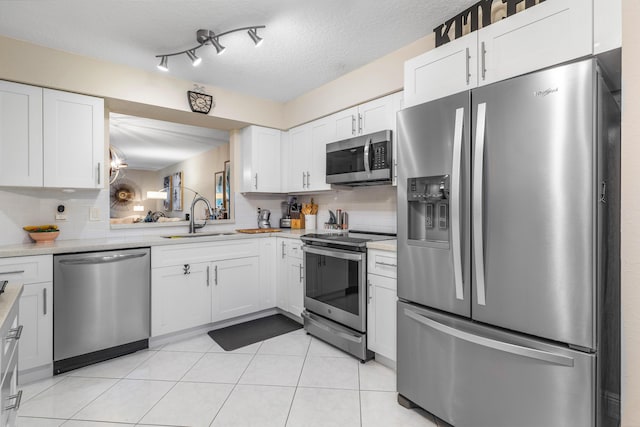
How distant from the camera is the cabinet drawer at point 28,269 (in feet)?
6.78

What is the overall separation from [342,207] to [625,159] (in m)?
2.77

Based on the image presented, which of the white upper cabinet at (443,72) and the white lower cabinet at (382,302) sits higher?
the white upper cabinet at (443,72)

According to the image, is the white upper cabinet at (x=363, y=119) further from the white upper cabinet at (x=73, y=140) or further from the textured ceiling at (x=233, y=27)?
the white upper cabinet at (x=73, y=140)

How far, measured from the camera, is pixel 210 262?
118 inches

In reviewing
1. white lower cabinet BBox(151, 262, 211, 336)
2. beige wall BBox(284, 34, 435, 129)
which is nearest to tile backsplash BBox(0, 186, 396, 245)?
white lower cabinet BBox(151, 262, 211, 336)

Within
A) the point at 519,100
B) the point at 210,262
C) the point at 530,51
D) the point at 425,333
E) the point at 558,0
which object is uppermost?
the point at 558,0

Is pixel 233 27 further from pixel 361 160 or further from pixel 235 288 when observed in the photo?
pixel 235 288

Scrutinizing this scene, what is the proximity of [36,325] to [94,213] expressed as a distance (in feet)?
3.48

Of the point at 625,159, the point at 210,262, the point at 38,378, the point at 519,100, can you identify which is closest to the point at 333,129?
the point at 210,262

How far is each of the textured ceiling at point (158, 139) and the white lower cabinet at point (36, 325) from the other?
2594 millimetres

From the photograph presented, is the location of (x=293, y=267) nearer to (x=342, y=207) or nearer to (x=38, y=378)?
(x=342, y=207)

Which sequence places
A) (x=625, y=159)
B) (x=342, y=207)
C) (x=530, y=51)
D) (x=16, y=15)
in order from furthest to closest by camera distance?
1. (x=342, y=207)
2. (x=16, y=15)
3. (x=530, y=51)
4. (x=625, y=159)

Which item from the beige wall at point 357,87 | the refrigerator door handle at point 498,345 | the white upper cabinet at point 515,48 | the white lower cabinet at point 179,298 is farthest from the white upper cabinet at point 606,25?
the white lower cabinet at point 179,298

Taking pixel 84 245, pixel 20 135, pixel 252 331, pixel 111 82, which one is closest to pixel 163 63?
pixel 111 82
